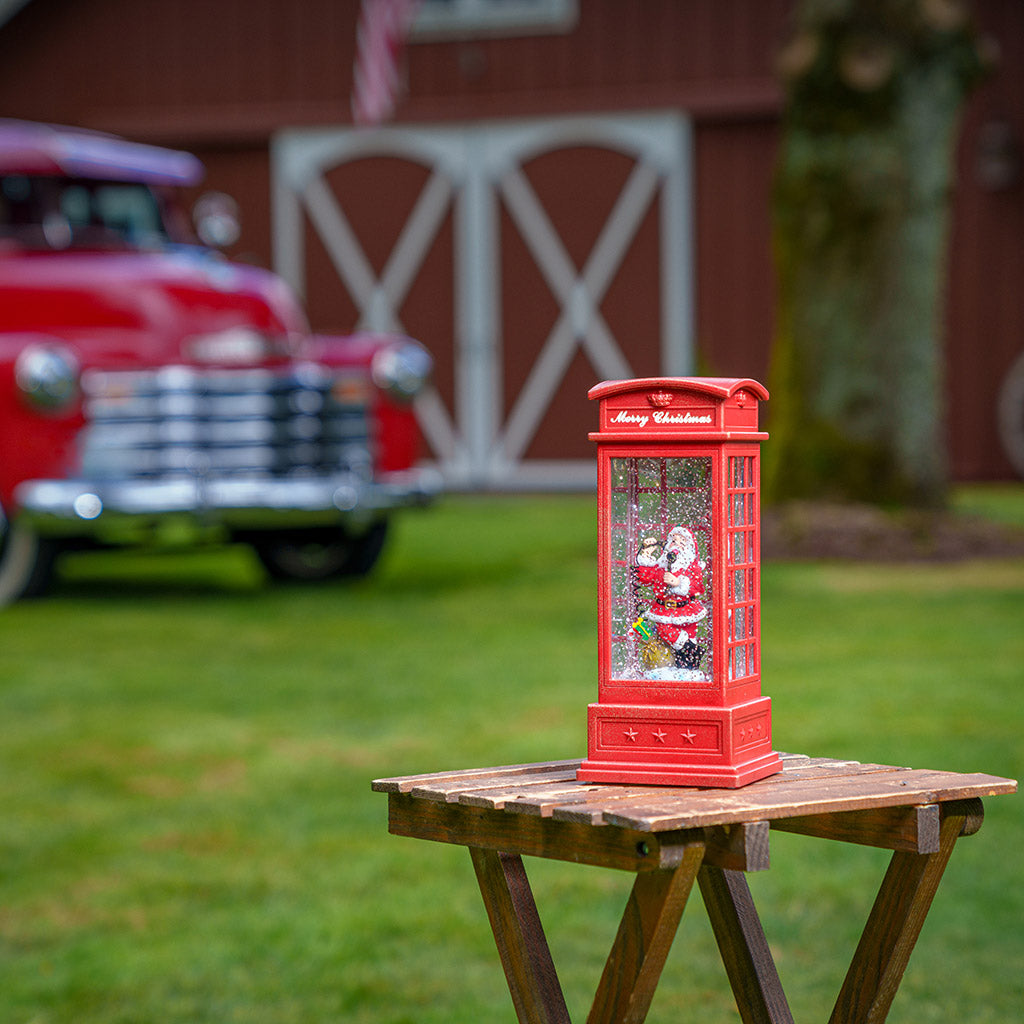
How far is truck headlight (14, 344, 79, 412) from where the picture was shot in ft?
28.3

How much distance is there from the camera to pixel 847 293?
10992 millimetres

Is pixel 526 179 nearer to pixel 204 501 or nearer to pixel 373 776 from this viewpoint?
pixel 204 501

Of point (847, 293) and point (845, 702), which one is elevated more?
point (847, 293)

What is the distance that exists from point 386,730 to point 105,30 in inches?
507

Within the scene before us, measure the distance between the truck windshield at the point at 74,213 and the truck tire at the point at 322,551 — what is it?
1650 millimetres

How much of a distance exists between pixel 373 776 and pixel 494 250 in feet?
37.7

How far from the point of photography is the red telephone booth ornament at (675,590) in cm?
257

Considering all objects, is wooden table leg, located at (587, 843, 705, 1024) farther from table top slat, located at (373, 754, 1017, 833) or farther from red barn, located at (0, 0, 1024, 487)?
red barn, located at (0, 0, 1024, 487)

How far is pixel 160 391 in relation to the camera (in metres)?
A: 9.05

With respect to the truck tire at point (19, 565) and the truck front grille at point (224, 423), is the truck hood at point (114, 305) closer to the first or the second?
the truck front grille at point (224, 423)

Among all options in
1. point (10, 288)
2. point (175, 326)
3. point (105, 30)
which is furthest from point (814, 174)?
point (105, 30)

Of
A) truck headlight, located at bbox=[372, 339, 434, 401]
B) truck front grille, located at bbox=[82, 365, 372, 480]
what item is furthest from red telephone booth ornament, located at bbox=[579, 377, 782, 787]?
truck headlight, located at bbox=[372, 339, 434, 401]

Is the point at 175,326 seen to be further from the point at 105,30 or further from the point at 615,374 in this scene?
the point at 105,30

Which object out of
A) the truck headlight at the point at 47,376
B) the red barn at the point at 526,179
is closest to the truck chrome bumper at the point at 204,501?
the truck headlight at the point at 47,376
